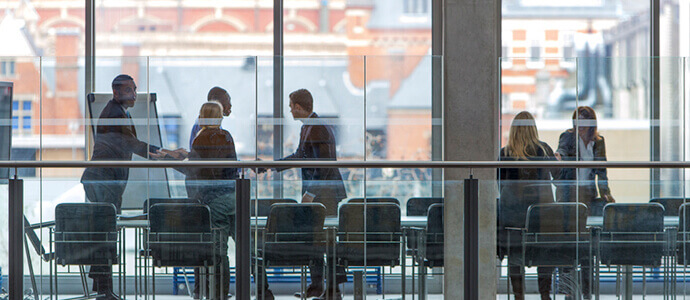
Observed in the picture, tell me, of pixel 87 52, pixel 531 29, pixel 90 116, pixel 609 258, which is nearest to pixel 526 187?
pixel 609 258

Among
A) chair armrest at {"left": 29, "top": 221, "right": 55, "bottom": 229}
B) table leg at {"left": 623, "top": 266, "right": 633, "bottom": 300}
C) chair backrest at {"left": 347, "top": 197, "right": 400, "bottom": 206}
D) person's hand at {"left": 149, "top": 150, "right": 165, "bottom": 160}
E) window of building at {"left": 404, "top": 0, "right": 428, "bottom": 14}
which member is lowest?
table leg at {"left": 623, "top": 266, "right": 633, "bottom": 300}

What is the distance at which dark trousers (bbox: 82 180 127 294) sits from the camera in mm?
3471

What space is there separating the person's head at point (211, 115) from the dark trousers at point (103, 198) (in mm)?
703

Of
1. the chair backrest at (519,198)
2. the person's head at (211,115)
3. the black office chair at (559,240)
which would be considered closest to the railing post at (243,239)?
the person's head at (211,115)

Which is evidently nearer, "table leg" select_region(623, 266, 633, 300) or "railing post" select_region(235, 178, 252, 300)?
"railing post" select_region(235, 178, 252, 300)

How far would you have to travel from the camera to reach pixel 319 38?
666cm

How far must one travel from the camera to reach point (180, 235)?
350 cm

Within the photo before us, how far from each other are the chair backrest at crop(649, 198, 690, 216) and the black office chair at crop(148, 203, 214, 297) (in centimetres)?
231

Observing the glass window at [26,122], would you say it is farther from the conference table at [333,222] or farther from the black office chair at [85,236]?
the conference table at [333,222]

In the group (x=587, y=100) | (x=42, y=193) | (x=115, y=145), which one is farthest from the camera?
(x=587, y=100)

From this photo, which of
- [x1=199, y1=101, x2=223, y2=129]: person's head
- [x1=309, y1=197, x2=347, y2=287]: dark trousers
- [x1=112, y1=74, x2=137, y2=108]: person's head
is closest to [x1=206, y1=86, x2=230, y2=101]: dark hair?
[x1=199, y1=101, x2=223, y2=129]: person's head

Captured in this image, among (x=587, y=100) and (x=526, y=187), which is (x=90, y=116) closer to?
(x=526, y=187)

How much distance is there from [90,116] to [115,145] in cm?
104

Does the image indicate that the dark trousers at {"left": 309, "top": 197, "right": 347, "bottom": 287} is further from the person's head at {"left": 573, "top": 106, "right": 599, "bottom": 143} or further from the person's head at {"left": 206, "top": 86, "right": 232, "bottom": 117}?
the person's head at {"left": 573, "top": 106, "right": 599, "bottom": 143}
